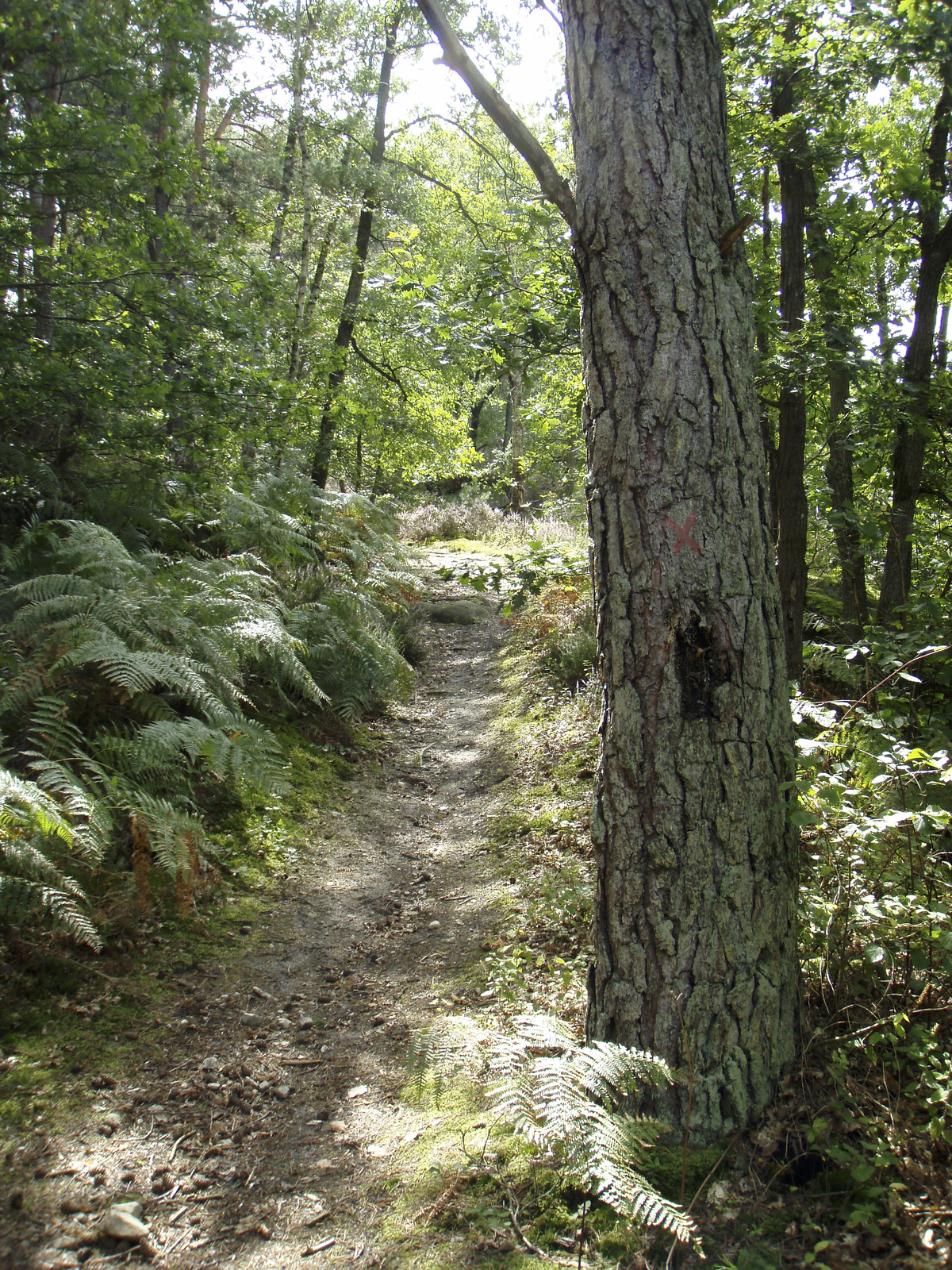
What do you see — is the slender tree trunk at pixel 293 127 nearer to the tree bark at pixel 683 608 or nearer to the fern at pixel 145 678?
the fern at pixel 145 678

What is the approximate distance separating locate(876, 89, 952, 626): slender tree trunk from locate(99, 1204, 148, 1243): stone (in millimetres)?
5233

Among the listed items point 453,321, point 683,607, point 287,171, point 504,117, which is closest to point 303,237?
point 287,171

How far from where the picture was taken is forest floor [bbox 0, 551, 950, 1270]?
1974 millimetres

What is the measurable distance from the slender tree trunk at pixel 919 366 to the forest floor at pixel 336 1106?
10.1 ft

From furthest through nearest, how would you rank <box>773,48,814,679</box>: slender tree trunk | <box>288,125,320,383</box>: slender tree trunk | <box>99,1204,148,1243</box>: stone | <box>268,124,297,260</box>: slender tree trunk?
<box>268,124,297,260</box>: slender tree trunk
<box>288,125,320,383</box>: slender tree trunk
<box>773,48,814,679</box>: slender tree trunk
<box>99,1204,148,1243</box>: stone

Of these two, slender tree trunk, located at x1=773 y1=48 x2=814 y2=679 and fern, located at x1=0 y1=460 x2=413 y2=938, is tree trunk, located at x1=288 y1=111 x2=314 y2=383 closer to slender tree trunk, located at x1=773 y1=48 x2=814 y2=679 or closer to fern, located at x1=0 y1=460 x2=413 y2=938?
fern, located at x1=0 y1=460 x2=413 y2=938

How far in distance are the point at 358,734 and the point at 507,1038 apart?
452 centimetres

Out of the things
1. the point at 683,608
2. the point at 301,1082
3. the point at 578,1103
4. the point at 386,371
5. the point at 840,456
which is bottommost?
the point at 301,1082

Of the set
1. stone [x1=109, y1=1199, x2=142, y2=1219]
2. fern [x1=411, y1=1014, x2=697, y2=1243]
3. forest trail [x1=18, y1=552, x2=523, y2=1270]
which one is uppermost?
fern [x1=411, y1=1014, x2=697, y2=1243]

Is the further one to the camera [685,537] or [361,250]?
[361,250]

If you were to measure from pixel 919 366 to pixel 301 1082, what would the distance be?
5800 mm

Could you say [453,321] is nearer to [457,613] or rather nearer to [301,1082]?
[301,1082]

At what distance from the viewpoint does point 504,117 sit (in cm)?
261

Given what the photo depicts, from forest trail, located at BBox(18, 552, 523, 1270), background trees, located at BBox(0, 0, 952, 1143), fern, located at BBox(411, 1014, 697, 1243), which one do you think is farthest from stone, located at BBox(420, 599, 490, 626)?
fern, located at BBox(411, 1014, 697, 1243)
